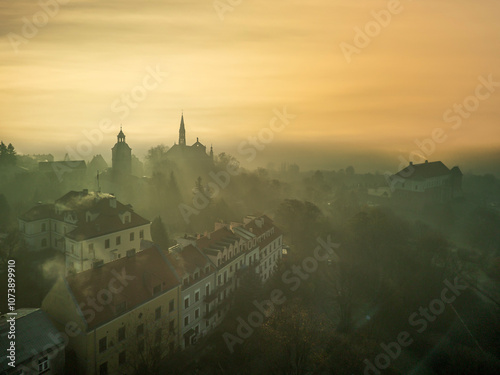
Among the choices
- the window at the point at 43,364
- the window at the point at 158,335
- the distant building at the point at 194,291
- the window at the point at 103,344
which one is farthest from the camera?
the distant building at the point at 194,291

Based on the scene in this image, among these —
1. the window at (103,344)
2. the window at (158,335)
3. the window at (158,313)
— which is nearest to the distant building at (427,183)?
the window at (158,313)

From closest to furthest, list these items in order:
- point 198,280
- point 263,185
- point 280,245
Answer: point 198,280, point 280,245, point 263,185

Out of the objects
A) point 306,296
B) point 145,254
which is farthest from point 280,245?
point 145,254

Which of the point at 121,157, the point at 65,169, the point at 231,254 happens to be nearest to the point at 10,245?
the point at 231,254

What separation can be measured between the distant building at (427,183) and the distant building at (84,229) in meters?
73.5

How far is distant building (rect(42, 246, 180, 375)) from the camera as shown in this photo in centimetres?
2241

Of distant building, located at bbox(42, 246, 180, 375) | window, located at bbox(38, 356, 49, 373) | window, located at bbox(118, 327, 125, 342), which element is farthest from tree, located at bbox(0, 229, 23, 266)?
window, located at bbox(118, 327, 125, 342)

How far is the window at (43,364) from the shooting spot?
21000mm

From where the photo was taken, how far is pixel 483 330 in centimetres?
4119

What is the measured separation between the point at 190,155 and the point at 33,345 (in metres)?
86.6

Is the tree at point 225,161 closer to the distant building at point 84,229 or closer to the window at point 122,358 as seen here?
the distant building at point 84,229

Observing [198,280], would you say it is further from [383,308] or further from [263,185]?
[263,185]

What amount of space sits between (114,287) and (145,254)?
Result: 17.0ft

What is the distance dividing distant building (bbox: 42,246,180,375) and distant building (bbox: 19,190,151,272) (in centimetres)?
939
